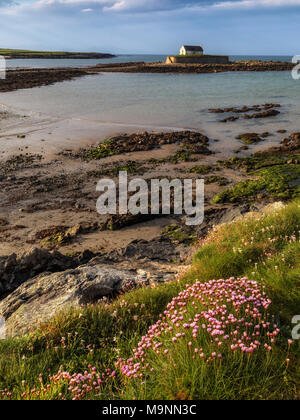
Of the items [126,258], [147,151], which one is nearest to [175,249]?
[126,258]

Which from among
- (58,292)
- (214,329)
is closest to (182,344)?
(214,329)

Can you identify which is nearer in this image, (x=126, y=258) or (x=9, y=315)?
(x=9, y=315)

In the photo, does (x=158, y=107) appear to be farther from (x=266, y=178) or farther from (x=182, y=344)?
(x=182, y=344)

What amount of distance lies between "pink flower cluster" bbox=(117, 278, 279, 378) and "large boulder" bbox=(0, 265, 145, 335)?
2.06m

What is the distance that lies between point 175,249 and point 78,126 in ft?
75.0

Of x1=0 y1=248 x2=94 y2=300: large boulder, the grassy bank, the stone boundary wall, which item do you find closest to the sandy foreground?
x1=0 y1=248 x2=94 y2=300: large boulder

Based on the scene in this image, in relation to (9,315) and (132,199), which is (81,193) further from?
(9,315)

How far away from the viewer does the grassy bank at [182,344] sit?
3123 millimetres

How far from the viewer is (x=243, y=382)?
3.15m

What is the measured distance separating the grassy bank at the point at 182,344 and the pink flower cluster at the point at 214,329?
0.5 inches

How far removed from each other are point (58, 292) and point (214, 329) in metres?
3.85

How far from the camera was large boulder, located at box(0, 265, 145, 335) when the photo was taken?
5.68m

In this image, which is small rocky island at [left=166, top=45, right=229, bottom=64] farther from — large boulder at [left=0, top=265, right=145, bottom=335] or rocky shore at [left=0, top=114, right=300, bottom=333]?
large boulder at [left=0, top=265, right=145, bottom=335]

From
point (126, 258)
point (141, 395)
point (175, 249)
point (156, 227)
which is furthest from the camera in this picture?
point (156, 227)
